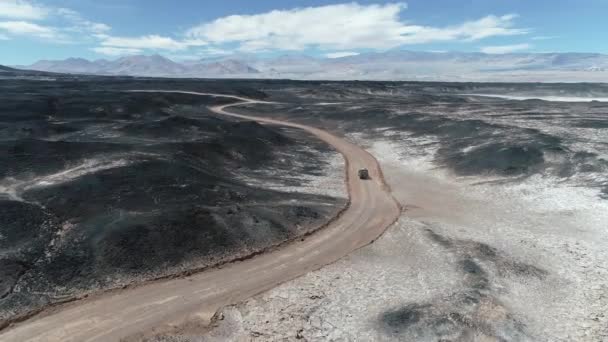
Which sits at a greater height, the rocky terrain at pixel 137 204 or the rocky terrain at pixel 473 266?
the rocky terrain at pixel 137 204

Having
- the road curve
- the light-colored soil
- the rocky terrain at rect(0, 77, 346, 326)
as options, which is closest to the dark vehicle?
the rocky terrain at rect(0, 77, 346, 326)

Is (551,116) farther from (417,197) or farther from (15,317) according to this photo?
(15,317)

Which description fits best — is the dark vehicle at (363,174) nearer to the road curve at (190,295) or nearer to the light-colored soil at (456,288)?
the light-colored soil at (456,288)

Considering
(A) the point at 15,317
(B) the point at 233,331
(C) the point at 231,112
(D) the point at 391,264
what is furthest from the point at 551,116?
(A) the point at 15,317

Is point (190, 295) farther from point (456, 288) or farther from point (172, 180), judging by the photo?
point (172, 180)

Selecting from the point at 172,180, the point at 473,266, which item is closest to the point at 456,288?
the point at 473,266

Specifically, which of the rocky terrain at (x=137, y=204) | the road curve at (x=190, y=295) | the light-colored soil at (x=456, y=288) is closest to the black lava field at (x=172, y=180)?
the rocky terrain at (x=137, y=204)
